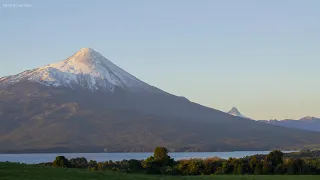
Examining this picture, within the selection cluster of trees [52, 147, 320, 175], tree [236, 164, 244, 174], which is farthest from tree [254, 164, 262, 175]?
tree [236, 164, 244, 174]

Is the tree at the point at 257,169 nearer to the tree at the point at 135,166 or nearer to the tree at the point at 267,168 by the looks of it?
the tree at the point at 267,168

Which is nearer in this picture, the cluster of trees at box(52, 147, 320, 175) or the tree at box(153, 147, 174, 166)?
the cluster of trees at box(52, 147, 320, 175)

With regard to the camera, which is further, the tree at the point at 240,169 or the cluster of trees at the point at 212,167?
the tree at the point at 240,169

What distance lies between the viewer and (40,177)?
31.3 m

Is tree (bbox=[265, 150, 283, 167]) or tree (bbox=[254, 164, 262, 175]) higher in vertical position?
tree (bbox=[265, 150, 283, 167])

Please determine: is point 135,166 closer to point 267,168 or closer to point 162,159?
point 162,159

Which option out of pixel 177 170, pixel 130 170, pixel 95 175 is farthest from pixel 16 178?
pixel 177 170

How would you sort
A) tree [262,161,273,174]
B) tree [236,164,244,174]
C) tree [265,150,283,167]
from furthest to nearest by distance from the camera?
tree [265,150,283,167] < tree [236,164,244,174] < tree [262,161,273,174]

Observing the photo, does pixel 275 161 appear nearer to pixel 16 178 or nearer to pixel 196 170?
pixel 196 170

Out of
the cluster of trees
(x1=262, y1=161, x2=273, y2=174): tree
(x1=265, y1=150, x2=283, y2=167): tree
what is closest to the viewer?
(x1=262, y1=161, x2=273, y2=174): tree

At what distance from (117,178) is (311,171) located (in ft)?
98.7

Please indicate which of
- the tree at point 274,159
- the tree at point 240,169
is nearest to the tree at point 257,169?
the tree at point 240,169

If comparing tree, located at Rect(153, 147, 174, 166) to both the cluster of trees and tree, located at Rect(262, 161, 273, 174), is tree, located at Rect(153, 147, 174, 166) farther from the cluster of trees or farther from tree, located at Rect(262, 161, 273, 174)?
tree, located at Rect(262, 161, 273, 174)

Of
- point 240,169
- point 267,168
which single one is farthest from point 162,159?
point 267,168
